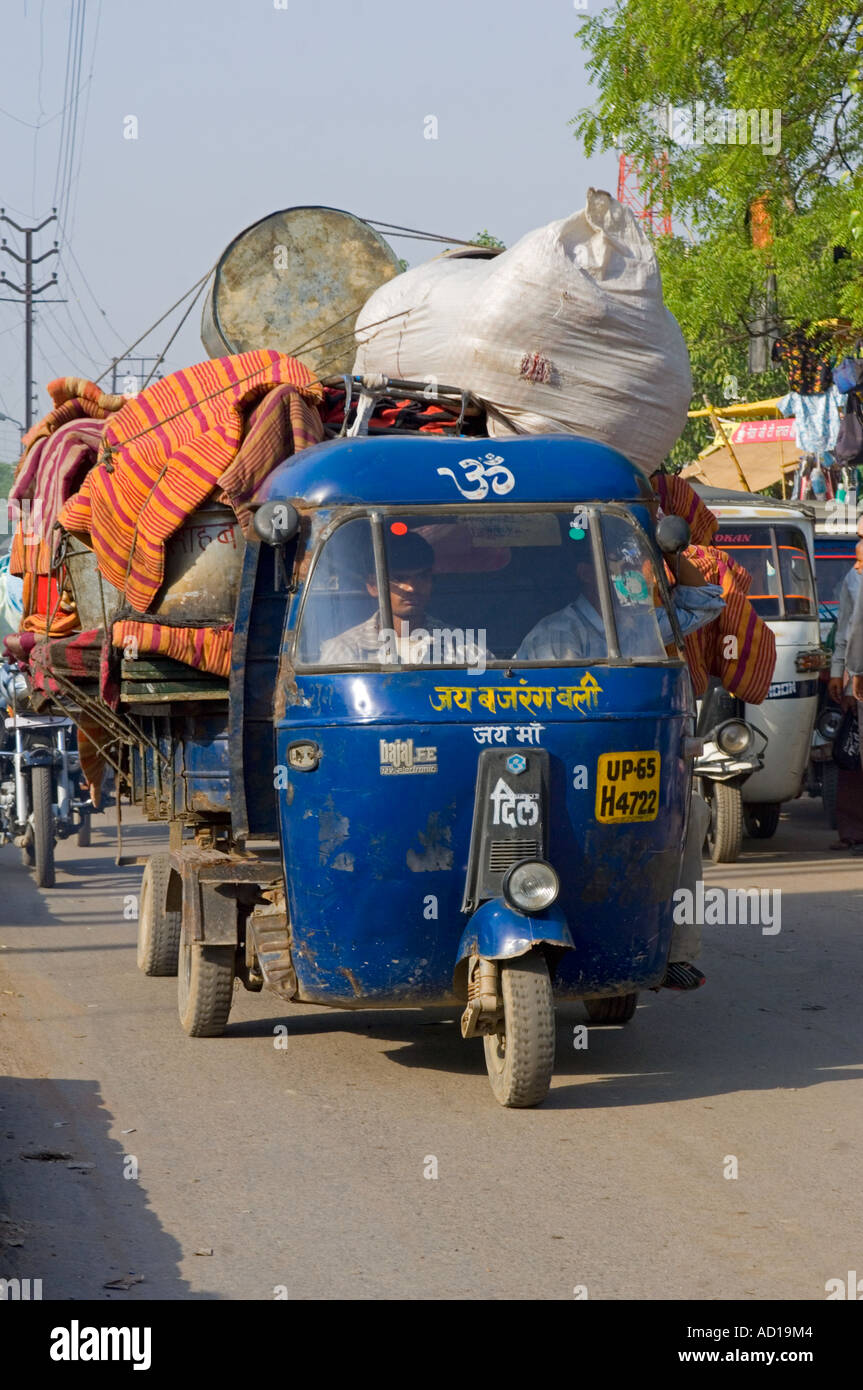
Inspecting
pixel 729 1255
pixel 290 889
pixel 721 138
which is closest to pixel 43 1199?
pixel 290 889

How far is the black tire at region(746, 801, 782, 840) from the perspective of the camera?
14.1m

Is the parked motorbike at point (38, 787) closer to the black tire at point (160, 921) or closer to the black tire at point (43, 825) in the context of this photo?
the black tire at point (43, 825)

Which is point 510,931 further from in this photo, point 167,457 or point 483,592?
point 167,457

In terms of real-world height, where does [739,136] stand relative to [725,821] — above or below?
→ above

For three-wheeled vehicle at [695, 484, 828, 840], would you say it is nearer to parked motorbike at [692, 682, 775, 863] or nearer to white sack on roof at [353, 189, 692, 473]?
parked motorbike at [692, 682, 775, 863]

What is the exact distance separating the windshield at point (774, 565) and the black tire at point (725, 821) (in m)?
1.66

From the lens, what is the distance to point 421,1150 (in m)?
5.90

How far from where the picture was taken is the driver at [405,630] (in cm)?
639

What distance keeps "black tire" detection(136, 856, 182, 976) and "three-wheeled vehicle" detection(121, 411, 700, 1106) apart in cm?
203

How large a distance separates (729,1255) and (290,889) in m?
2.35

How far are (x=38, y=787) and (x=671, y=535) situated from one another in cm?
702

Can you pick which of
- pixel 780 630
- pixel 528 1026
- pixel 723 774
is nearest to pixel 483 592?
pixel 528 1026
